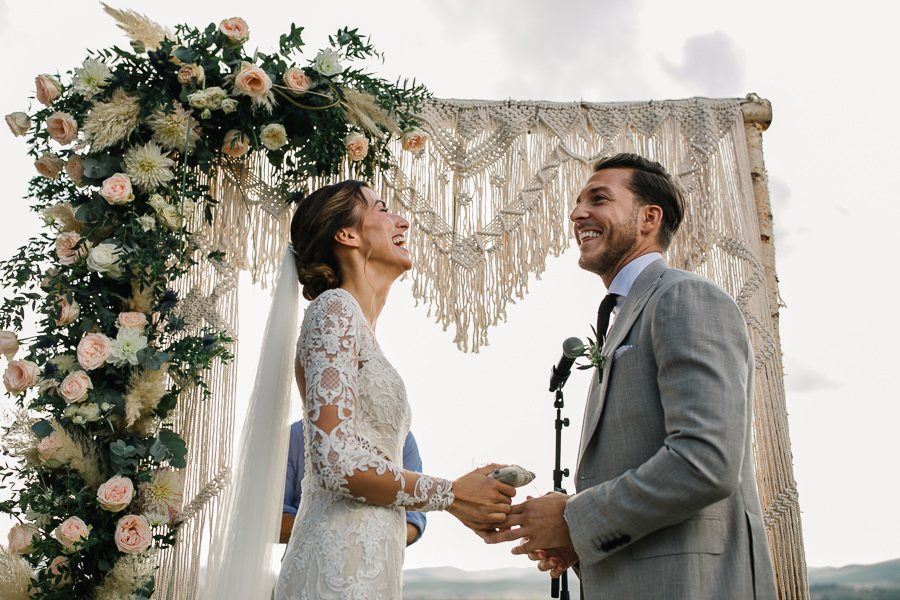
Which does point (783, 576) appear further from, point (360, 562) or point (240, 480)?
point (240, 480)

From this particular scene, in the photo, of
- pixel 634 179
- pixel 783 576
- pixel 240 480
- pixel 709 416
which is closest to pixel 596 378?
pixel 709 416

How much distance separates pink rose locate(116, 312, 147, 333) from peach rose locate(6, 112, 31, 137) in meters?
0.71

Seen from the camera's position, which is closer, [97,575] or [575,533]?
[575,533]

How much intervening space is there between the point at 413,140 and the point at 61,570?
5.45 feet

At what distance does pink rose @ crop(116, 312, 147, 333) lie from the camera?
1975 millimetres

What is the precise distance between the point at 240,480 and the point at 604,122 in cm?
186

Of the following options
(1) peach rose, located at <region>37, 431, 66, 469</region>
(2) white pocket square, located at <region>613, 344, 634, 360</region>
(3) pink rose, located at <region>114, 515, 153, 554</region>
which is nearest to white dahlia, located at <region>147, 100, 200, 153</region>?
(1) peach rose, located at <region>37, 431, 66, 469</region>

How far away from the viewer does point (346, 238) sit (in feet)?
6.04

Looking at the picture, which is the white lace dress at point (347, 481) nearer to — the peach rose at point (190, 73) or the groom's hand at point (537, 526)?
the groom's hand at point (537, 526)

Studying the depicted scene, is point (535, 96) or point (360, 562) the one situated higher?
point (535, 96)

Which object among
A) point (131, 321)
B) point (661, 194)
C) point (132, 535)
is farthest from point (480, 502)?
point (131, 321)

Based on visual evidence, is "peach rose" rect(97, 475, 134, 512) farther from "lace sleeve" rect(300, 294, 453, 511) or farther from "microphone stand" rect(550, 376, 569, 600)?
"microphone stand" rect(550, 376, 569, 600)

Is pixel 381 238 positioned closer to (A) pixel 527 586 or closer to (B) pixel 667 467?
(B) pixel 667 467

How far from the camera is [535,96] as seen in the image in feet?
9.06
